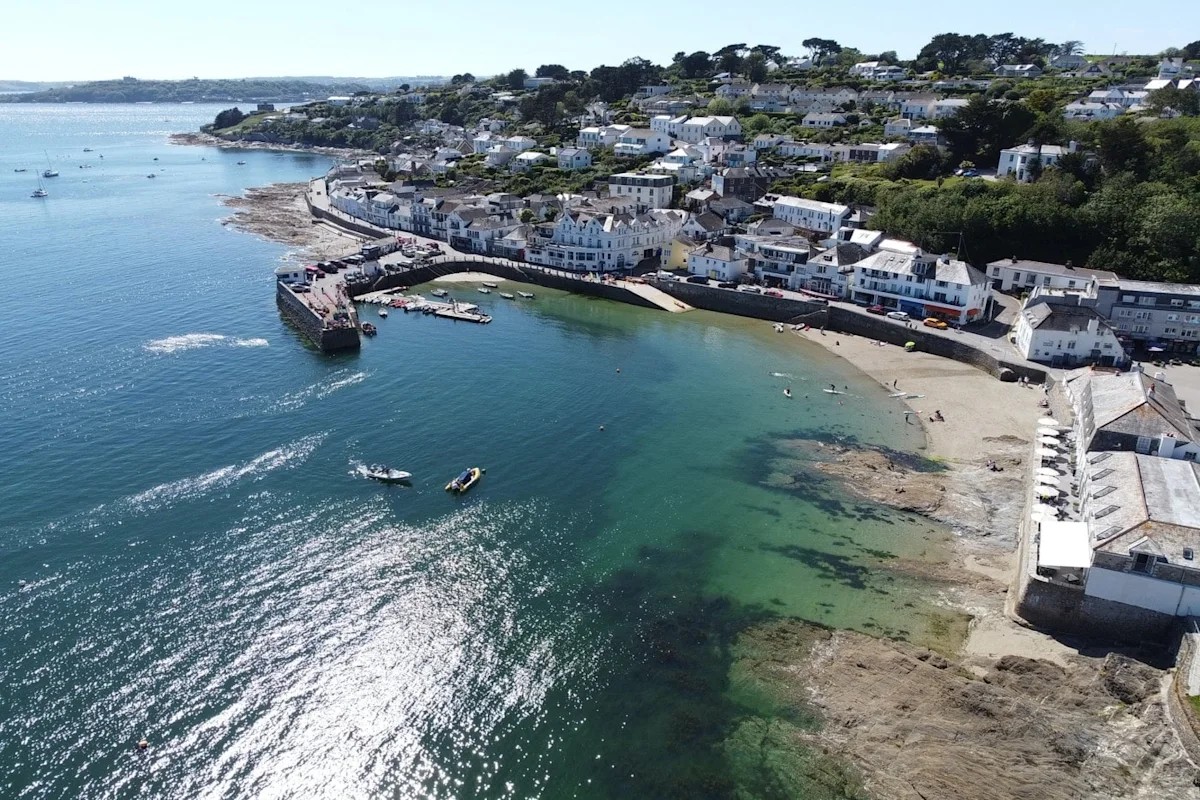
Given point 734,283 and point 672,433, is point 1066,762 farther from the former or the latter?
point 734,283

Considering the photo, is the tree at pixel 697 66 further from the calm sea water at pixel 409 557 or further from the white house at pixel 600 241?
the calm sea water at pixel 409 557

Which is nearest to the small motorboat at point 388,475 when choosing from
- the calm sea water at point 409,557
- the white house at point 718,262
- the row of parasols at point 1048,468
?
the calm sea water at point 409,557

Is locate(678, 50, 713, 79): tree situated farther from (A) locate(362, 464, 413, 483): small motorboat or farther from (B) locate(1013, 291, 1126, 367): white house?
(A) locate(362, 464, 413, 483): small motorboat

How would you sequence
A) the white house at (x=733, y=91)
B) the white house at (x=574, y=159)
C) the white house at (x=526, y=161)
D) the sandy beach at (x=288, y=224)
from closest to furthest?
the sandy beach at (x=288, y=224), the white house at (x=574, y=159), the white house at (x=526, y=161), the white house at (x=733, y=91)

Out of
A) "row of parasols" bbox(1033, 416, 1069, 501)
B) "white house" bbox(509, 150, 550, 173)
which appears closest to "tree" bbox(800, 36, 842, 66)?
"white house" bbox(509, 150, 550, 173)

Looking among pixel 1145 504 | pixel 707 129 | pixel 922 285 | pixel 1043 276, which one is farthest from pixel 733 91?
pixel 1145 504

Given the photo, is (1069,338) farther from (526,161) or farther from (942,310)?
(526,161)
